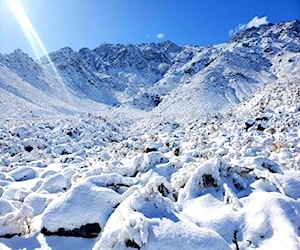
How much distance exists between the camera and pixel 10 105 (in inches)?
1854

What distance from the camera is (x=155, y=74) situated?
429ft

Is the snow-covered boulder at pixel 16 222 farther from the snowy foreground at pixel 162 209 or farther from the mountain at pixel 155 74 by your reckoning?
the mountain at pixel 155 74

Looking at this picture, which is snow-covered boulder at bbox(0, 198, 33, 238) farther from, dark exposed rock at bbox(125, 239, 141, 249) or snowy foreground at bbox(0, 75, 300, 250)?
dark exposed rock at bbox(125, 239, 141, 249)

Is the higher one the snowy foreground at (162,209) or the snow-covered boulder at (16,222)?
the snow-covered boulder at (16,222)

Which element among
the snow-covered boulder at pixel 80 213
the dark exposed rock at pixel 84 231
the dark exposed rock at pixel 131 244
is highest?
the snow-covered boulder at pixel 80 213

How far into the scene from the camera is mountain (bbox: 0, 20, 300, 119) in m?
73.5

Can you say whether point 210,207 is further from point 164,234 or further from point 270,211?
point 164,234

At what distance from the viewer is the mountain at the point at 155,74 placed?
2894 inches

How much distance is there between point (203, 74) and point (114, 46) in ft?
226

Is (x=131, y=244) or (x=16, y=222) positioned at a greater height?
(x=16, y=222)

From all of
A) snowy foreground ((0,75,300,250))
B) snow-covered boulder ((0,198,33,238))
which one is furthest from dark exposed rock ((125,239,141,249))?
snow-covered boulder ((0,198,33,238))

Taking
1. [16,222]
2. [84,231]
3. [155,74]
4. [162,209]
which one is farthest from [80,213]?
[155,74]

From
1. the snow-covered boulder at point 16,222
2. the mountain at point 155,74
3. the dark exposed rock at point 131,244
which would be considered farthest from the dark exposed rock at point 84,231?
the mountain at point 155,74

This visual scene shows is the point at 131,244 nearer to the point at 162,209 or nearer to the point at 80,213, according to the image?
the point at 162,209
